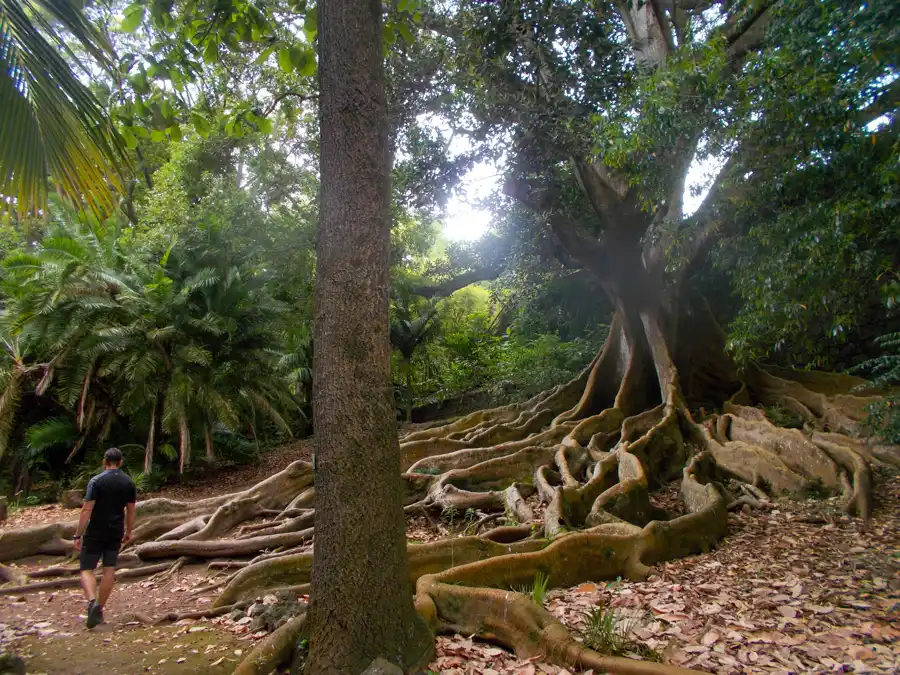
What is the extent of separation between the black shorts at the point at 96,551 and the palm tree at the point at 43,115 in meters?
3.35

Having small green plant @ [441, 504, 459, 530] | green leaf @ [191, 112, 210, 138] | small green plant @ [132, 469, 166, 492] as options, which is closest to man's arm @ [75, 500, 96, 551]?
green leaf @ [191, 112, 210, 138]

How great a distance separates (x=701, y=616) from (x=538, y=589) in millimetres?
1205

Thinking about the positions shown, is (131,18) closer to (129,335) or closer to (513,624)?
(513,624)

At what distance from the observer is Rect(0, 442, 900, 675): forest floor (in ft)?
11.7

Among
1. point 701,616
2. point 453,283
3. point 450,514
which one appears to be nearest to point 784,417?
point 450,514

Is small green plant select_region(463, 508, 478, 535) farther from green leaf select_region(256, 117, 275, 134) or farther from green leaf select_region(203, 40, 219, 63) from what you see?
green leaf select_region(203, 40, 219, 63)

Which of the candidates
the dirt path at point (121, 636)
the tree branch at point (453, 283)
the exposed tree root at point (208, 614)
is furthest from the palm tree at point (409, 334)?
the exposed tree root at point (208, 614)

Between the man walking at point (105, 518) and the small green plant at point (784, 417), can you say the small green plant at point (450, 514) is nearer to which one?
the man walking at point (105, 518)

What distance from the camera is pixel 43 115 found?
408 centimetres

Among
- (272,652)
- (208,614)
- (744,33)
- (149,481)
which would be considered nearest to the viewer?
(272,652)

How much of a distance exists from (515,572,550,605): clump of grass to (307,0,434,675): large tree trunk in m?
1.09

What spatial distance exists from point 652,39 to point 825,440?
25.9 ft

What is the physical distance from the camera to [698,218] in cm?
931

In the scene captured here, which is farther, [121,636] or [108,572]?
[108,572]
